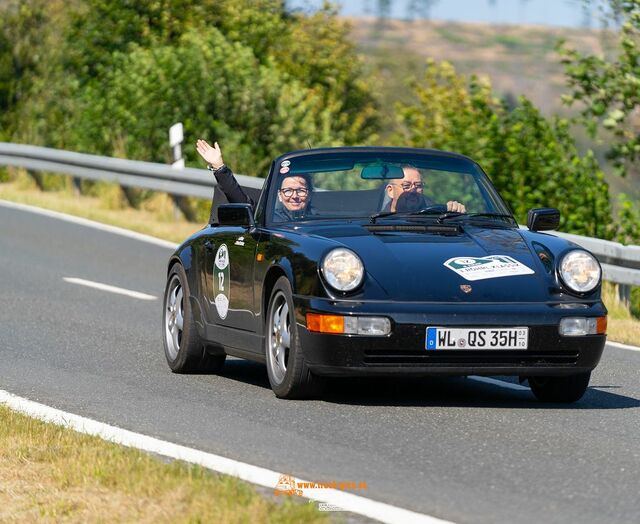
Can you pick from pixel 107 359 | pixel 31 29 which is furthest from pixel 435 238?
pixel 31 29

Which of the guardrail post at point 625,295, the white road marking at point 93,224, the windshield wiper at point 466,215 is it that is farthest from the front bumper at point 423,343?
the white road marking at point 93,224

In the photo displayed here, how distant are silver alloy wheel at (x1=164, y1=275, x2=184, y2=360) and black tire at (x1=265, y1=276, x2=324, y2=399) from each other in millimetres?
1495

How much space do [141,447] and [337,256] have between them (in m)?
1.71

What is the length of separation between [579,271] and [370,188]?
1477 mm

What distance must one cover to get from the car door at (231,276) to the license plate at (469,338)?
1362 mm

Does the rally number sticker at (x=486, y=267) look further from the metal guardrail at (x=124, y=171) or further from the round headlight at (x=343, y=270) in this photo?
the metal guardrail at (x=124, y=171)

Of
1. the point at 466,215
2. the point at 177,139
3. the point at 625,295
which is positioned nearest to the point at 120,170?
the point at 177,139

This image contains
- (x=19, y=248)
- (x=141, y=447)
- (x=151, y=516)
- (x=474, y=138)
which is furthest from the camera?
(x=474, y=138)

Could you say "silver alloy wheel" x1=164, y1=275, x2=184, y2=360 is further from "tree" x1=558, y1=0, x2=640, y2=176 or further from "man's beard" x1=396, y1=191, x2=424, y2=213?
"tree" x1=558, y1=0, x2=640, y2=176

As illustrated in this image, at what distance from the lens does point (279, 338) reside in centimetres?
866

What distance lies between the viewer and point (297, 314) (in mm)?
8266

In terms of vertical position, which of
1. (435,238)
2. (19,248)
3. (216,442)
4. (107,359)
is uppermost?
(435,238)

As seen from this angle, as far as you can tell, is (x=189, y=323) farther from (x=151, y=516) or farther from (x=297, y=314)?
(x=151, y=516)

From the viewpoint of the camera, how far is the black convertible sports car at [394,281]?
8047mm
